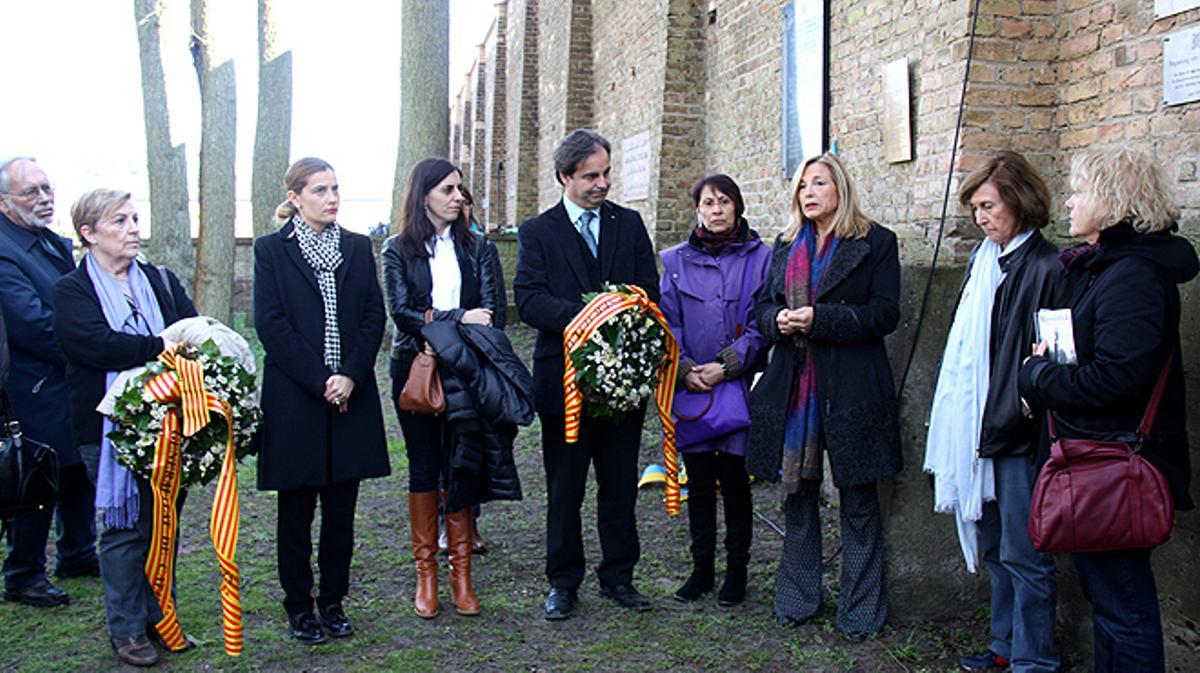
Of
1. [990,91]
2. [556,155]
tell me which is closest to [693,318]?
[556,155]

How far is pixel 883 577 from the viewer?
4.72m

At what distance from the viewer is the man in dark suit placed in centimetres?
484

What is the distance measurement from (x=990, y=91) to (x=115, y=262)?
4.05m

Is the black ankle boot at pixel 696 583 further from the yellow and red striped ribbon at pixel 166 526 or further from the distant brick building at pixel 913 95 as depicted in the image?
the yellow and red striped ribbon at pixel 166 526

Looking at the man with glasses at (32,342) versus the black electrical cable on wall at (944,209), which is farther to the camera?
the man with glasses at (32,342)

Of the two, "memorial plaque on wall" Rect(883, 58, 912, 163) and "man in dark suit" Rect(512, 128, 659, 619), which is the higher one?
"memorial plaque on wall" Rect(883, 58, 912, 163)

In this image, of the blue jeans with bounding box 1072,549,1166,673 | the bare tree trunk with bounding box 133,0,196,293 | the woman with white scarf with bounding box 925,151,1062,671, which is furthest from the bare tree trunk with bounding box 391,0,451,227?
the blue jeans with bounding box 1072,549,1166,673

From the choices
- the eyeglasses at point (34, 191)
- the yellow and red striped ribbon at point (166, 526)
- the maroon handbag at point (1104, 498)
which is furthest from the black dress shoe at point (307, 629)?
the maroon handbag at point (1104, 498)

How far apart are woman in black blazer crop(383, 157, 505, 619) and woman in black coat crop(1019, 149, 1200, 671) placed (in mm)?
2599

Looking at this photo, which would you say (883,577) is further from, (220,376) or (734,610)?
(220,376)

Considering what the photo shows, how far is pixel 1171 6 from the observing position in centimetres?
422

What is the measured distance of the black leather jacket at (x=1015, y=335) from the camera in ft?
12.7

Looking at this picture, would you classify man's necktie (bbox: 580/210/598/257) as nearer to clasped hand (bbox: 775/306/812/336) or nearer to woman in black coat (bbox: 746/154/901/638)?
woman in black coat (bbox: 746/154/901/638)

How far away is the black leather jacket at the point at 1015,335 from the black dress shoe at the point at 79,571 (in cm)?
450
